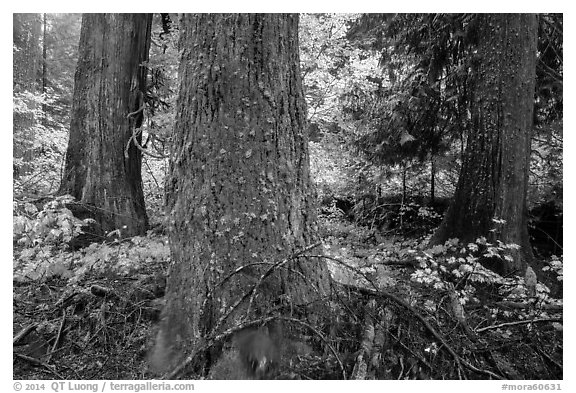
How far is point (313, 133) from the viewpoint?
8.82 meters

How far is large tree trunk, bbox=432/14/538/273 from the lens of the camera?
4156 mm

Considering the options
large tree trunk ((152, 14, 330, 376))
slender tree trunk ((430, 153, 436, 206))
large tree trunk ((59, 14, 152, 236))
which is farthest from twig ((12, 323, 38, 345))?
slender tree trunk ((430, 153, 436, 206))

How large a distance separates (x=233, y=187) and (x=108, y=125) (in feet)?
12.8

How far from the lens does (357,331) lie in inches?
91.9

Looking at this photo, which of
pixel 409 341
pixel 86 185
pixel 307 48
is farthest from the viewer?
pixel 307 48

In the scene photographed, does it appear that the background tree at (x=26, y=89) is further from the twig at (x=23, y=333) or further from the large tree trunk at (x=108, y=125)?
the twig at (x=23, y=333)

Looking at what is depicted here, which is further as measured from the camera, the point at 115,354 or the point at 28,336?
the point at 28,336

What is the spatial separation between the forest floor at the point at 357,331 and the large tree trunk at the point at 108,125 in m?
1.96

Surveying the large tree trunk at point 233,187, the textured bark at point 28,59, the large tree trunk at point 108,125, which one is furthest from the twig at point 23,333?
the textured bark at point 28,59

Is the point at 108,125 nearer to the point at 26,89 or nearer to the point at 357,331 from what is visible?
the point at 357,331

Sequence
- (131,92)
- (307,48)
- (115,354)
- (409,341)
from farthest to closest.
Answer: (307,48) → (131,92) → (115,354) → (409,341)

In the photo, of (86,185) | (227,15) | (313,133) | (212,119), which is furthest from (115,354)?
(313,133)

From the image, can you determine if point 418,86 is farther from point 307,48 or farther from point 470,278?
point 307,48

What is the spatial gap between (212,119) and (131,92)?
393 cm
